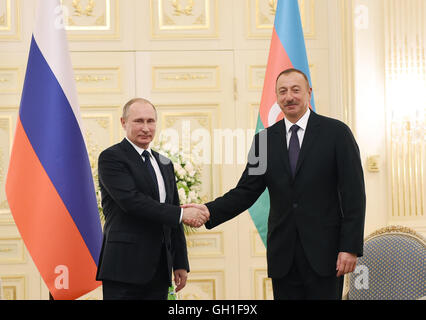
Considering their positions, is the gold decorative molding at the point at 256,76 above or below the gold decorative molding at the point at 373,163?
above

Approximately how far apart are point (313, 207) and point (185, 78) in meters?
2.59

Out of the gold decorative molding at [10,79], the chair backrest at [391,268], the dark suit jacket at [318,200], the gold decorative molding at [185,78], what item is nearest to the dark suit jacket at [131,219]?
the dark suit jacket at [318,200]

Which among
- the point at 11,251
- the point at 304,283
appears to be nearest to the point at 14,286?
the point at 11,251

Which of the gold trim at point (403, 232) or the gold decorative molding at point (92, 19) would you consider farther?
the gold decorative molding at point (92, 19)

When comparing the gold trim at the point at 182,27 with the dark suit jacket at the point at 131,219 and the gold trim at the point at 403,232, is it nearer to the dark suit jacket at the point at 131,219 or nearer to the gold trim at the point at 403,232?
the dark suit jacket at the point at 131,219

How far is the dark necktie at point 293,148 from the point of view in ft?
7.97

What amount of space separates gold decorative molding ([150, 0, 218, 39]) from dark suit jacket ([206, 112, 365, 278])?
97.5 inches

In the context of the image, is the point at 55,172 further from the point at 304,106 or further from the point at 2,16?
the point at 2,16

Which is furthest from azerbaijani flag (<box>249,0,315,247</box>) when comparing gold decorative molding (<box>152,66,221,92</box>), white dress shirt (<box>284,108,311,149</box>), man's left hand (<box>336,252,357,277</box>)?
man's left hand (<box>336,252,357,277</box>)

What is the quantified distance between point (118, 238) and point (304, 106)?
1.07 metres

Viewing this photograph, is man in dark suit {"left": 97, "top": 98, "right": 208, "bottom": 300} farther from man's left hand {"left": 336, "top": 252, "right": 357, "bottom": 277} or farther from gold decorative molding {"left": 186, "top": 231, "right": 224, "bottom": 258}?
gold decorative molding {"left": 186, "top": 231, "right": 224, "bottom": 258}

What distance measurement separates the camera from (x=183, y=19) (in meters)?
4.68

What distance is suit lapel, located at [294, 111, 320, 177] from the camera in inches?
94.4

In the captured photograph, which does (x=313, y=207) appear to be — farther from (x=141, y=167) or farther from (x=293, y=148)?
(x=141, y=167)
